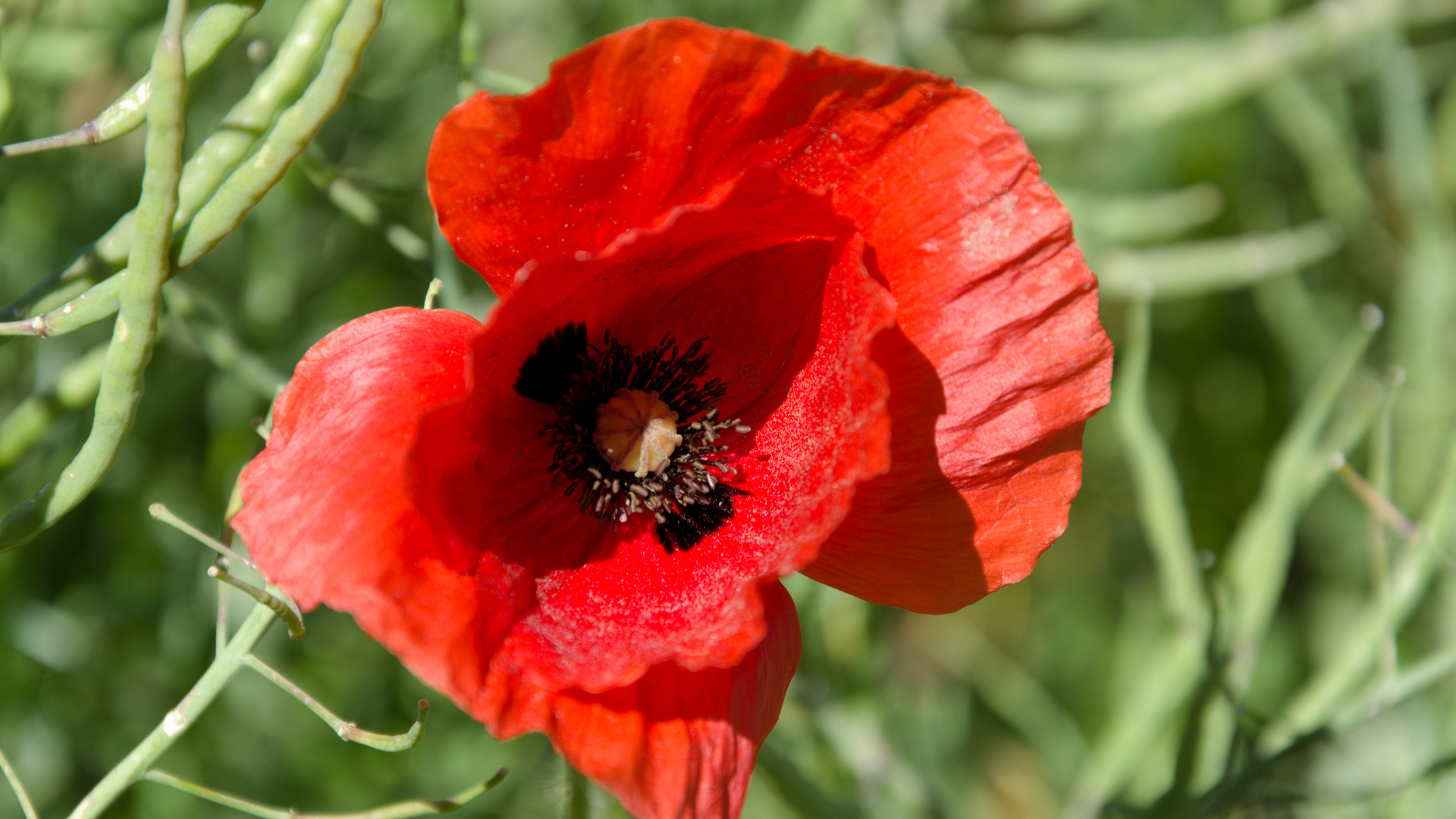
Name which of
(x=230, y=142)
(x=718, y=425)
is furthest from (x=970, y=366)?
(x=230, y=142)

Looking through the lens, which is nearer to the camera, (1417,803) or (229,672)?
(229,672)

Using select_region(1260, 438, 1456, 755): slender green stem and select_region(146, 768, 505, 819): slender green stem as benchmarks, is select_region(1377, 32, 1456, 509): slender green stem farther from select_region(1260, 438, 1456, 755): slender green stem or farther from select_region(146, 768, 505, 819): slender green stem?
select_region(146, 768, 505, 819): slender green stem

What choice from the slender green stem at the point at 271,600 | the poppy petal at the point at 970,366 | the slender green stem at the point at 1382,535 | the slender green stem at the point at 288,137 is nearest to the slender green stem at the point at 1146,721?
the slender green stem at the point at 1382,535

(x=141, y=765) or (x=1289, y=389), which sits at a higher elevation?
(x=1289, y=389)

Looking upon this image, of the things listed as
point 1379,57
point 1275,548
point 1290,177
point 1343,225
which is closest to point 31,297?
point 1275,548

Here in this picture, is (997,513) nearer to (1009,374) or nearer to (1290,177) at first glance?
(1009,374)

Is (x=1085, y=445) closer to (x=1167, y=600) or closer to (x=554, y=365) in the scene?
(x=1167, y=600)
